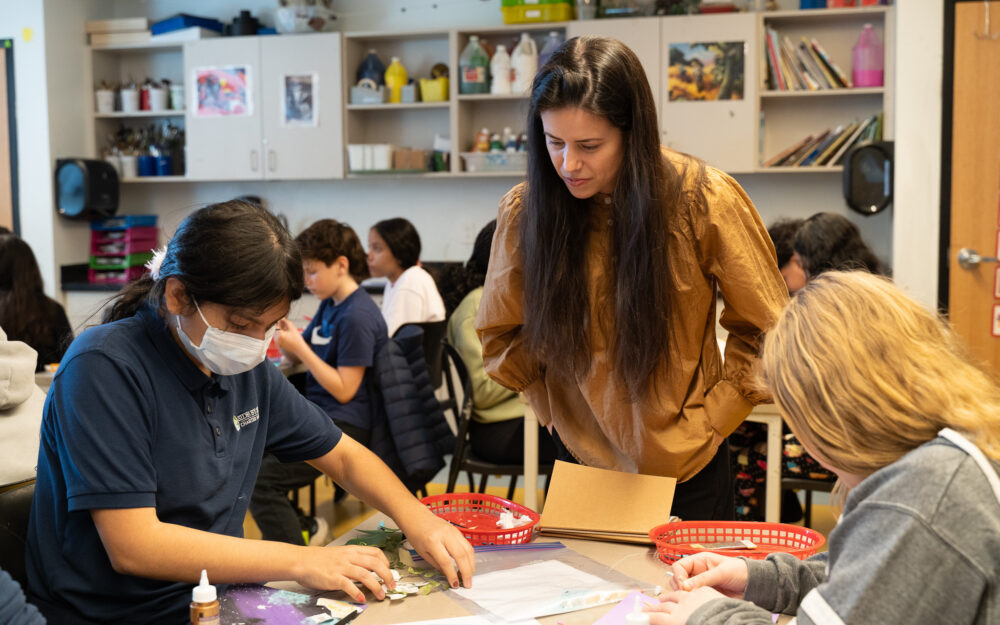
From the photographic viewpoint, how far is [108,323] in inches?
53.6

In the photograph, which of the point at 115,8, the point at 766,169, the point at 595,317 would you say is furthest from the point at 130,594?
the point at 115,8

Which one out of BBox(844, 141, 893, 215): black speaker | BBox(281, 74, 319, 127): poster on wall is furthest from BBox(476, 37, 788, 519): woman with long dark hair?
BBox(281, 74, 319, 127): poster on wall

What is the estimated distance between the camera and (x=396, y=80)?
17.0 feet

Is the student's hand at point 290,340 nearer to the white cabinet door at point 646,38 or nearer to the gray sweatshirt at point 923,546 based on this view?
the gray sweatshirt at point 923,546

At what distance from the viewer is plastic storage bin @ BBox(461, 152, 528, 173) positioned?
4980 millimetres

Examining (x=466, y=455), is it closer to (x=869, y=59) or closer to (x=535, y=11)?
(x=535, y=11)

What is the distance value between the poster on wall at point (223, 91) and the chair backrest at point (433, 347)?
2555 mm

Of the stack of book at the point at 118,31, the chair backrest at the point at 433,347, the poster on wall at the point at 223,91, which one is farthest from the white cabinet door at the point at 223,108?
the chair backrest at the point at 433,347

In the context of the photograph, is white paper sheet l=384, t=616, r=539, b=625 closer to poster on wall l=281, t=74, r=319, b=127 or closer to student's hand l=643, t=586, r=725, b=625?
student's hand l=643, t=586, r=725, b=625

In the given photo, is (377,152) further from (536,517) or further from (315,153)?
(536,517)

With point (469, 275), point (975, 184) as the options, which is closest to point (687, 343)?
point (469, 275)

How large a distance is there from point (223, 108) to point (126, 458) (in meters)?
4.50

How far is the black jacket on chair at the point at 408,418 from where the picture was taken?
286 centimetres

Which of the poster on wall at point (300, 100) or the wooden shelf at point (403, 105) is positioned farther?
the poster on wall at point (300, 100)
